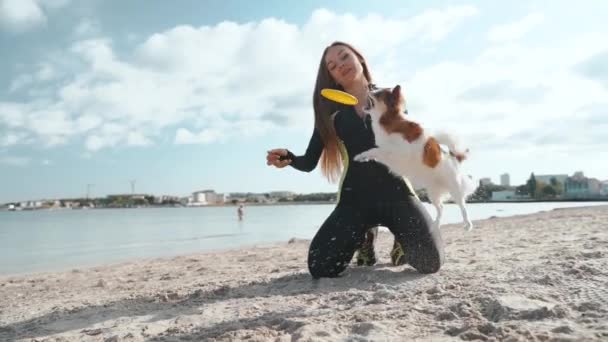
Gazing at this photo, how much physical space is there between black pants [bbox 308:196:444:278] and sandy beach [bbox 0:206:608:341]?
119mm

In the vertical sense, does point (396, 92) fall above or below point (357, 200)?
above

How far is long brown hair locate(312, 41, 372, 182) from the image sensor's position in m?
3.76

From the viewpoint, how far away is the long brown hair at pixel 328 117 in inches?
148

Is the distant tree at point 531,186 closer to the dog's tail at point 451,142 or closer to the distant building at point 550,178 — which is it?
the distant building at point 550,178

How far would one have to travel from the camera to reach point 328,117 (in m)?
3.83

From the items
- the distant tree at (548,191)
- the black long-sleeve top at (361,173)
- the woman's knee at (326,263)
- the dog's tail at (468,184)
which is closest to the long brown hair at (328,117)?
the black long-sleeve top at (361,173)

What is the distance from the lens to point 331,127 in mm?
3824

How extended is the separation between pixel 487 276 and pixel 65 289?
4.39 m

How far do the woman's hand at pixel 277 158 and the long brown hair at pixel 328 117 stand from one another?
34cm

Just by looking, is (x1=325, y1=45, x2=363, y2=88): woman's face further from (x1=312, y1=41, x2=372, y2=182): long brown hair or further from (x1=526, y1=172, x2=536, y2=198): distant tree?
(x1=526, y1=172, x2=536, y2=198): distant tree

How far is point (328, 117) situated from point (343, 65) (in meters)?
0.45

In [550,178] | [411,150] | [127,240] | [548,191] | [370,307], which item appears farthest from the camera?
[550,178]

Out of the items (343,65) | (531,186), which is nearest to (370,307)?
(343,65)

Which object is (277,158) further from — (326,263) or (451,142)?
(451,142)
